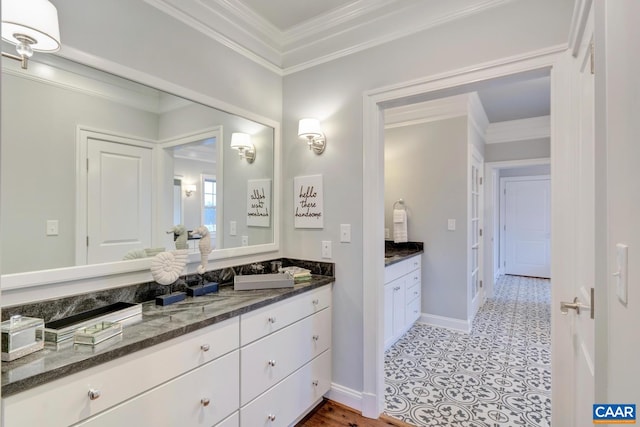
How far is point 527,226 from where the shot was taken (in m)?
6.60

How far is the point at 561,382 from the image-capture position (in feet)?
5.11

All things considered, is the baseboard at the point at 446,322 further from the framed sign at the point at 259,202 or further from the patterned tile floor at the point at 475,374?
the framed sign at the point at 259,202

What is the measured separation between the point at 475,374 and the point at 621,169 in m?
2.43

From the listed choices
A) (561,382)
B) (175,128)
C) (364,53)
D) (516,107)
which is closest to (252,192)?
(175,128)

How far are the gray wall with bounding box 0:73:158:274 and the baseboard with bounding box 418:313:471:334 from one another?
3533mm

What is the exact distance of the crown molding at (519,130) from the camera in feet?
14.8

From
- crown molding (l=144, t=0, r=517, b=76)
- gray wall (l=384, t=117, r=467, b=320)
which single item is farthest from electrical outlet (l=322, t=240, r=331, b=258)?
gray wall (l=384, t=117, r=467, b=320)

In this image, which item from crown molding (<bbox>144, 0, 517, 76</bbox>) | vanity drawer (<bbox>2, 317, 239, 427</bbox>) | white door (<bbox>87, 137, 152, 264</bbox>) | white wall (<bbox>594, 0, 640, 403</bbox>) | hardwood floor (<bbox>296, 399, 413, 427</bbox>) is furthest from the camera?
hardwood floor (<bbox>296, 399, 413, 427</bbox>)

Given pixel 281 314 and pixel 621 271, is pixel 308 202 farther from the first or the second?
pixel 621 271

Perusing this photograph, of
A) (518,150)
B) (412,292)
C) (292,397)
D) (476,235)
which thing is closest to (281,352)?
(292,397)

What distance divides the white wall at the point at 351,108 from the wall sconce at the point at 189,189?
2.52 ft

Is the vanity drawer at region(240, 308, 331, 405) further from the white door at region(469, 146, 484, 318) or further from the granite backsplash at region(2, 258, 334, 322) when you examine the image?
the white door at region(469, 146, 484, 318)

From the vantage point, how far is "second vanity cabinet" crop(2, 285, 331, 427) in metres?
0.98

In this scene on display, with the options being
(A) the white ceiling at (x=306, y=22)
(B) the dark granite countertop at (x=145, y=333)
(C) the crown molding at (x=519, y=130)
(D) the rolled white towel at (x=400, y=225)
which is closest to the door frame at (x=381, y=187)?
(A) the white ceiling at (x=306, y=22)
